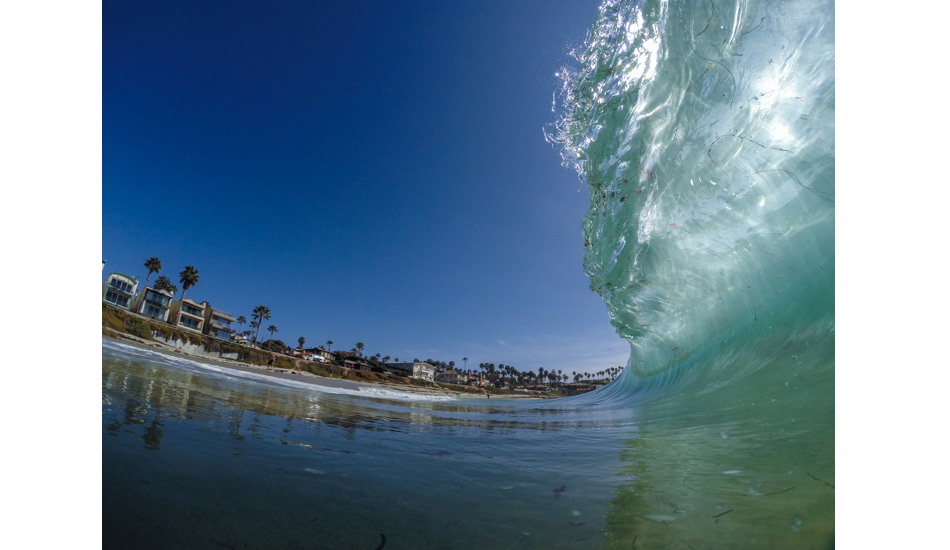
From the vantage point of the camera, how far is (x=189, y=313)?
54062 mm

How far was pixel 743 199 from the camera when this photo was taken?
4695 mm

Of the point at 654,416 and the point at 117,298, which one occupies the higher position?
the point at 117,298

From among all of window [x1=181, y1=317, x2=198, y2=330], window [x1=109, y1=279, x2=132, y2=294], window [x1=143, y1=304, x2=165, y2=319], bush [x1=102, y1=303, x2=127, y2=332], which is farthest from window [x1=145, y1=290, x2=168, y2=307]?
bush [x1=102, y1=303, x2=127, y2=332]

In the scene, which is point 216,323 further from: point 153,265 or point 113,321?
point 113,321

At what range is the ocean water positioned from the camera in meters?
1.17

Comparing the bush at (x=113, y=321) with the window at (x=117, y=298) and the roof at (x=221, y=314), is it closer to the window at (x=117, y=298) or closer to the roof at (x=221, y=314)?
the window at (x=117, y=298)

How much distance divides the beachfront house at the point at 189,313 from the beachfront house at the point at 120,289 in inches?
290

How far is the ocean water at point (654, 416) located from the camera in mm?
1175

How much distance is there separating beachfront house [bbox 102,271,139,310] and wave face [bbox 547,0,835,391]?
5223cm

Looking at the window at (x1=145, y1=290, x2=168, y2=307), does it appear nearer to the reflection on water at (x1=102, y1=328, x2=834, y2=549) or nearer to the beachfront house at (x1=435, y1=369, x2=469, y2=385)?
the beachfront house at (x1=435, y1=369, x2=469, y2=385)

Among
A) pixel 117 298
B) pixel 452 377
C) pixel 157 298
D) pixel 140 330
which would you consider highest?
pixel 157 298

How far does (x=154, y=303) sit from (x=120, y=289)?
8183 mm

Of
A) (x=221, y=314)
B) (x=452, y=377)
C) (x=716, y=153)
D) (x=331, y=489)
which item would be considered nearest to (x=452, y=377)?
(x=452, y=377)
